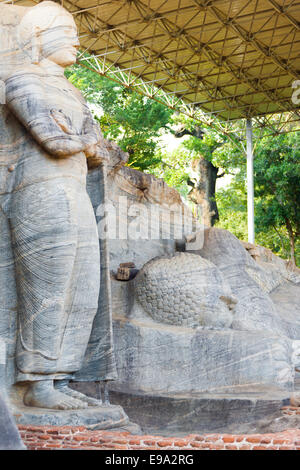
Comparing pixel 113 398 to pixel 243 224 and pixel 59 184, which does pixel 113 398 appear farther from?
pixel 243 224

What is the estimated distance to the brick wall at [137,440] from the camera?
11.7 feet

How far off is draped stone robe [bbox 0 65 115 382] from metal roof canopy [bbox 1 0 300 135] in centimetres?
841

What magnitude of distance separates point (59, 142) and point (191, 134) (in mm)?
20513

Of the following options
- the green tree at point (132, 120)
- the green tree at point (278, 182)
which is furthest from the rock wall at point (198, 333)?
the green tree at point (278, 182)

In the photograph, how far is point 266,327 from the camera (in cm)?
570

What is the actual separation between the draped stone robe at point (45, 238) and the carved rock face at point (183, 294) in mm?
753

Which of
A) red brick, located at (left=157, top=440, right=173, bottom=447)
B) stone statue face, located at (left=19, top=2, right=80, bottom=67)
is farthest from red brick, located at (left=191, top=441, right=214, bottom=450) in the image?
stone statue face, located at (left=19, top=2, right=80, bottom=67)

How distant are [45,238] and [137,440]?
1329 mm

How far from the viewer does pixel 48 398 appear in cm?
Answer: 403

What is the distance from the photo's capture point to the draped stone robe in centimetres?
415

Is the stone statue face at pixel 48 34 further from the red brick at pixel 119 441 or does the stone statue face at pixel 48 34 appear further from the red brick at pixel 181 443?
the red brick at pixel 181 443

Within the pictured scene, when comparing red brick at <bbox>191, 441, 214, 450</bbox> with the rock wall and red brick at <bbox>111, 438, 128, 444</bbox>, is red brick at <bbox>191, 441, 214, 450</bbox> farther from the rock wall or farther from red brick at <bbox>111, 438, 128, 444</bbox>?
the rock wall

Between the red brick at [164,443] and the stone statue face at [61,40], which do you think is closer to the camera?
the red brick at [164,443]
